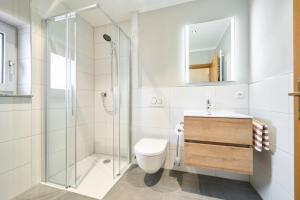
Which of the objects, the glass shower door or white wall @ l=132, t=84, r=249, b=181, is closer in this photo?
white wall @ l=132, t=84, r=249, b=181

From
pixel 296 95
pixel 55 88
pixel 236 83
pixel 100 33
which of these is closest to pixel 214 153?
pixel 296 95

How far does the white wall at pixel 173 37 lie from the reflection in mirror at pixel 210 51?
68 mm

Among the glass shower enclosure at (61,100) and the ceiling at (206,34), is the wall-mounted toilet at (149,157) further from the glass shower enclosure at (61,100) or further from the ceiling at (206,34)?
the ceiling at (206,34)

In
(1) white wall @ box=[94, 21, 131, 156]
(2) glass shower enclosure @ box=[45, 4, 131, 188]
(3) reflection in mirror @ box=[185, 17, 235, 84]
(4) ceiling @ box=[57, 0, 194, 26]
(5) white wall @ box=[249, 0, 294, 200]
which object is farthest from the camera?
(1) white wall @ box=[94, 21, 131, 156]

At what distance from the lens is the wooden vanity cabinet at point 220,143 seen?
1.22 meters

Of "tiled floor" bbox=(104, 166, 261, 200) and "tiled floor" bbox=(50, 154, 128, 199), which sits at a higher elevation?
"tiled floor" bbox=(50, 154, 128, 199)

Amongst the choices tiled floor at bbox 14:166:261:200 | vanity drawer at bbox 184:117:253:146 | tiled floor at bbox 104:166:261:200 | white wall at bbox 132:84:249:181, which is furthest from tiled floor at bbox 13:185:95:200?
vanity drawer at bbox 184:117:253:146

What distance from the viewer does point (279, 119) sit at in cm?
104

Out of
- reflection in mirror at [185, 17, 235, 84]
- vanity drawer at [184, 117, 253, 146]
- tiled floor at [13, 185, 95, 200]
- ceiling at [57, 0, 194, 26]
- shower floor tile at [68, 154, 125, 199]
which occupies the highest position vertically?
ceiling at [57, 0, 194, 26]

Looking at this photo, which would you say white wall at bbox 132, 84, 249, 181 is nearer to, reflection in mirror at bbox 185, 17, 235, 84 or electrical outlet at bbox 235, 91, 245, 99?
electrical outlet at bbox 235, 91, 245, 99

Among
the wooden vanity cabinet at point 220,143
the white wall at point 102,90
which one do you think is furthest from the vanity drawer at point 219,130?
the white wall at point 102,90

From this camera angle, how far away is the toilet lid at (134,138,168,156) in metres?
1.38

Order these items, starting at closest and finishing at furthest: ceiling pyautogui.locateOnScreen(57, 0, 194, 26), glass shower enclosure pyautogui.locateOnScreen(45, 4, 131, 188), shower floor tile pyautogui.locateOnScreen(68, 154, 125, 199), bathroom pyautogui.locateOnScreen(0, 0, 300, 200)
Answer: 1. bathroom pyautogui.locateOnScreen(0, 0, 300, 200)
2. shower floor tile pyautogui.locateOnScreen(68, 154, 125, 199)
3. glass shower enclosure pyautogui.locateOnScreen(45, 4, 131, 188)
4. ceiling pyautogui.locateOnScreen(57, 0, 194, 26)

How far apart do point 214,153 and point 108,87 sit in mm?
1831
